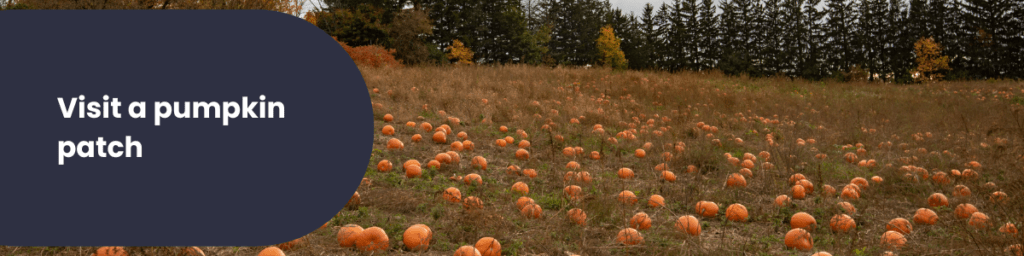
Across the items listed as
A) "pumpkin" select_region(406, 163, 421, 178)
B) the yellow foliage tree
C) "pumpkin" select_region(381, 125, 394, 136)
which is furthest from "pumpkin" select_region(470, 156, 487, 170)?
the yellow foliage tree

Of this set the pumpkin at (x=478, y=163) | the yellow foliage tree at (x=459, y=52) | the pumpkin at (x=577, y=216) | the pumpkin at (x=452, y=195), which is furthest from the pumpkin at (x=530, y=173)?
the yellow foliage tree at (x=459, y=52)

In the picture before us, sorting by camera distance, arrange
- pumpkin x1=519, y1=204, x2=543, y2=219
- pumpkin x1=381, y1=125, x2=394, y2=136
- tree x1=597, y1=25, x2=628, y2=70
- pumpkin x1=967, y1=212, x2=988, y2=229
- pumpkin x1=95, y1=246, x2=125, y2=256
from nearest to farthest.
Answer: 1. pumpkin x1=95, y1=246, x2=125, y2=256
2. pumpkin x1=967, y1=212, x2=988, y2=229
3. pumpkin x1=519, y1=204, x2=543, y2=219
4. pumpkin x1=381, y1=125, x2=394, y2=136
5. tree x1=597, y1=25, x2=628, y2=70

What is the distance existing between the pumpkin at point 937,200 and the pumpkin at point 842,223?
1372mm

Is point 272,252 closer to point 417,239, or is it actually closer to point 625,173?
point 417,239

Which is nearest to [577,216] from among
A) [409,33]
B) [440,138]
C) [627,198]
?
[627,198]

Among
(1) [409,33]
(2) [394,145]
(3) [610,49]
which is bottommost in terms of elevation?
(2) [394,145]

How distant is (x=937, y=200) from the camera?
160 inches

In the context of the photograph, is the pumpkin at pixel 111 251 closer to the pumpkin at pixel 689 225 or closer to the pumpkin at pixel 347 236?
the pumpkin at pixel 347 236

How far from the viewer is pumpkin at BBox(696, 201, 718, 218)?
12.2 feet

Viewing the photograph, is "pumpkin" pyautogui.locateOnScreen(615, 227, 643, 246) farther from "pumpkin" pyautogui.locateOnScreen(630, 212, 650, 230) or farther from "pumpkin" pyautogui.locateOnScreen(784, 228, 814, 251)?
"pumpkin" pyautogui.locateOnScreen(784, 228, 814, 251)

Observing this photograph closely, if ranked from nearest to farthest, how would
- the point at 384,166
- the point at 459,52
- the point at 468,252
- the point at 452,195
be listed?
the point at 468,252 → the point at 452,195 → the point at 384,166 → the point at 459,52

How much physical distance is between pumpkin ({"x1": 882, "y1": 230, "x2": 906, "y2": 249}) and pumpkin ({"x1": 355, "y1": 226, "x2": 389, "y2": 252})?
296 centimetres

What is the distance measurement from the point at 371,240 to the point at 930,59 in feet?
164

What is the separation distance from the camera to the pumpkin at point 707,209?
12.2 ft
